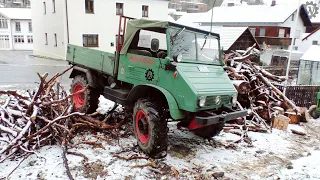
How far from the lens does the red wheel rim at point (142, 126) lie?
4.95 metres

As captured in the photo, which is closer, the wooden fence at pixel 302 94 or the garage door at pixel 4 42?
the wooden fence at pixel 302 94

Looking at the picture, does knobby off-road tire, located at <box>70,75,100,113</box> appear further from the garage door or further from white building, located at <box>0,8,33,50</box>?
the garage door

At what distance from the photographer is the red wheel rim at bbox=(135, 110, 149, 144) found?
4945mm

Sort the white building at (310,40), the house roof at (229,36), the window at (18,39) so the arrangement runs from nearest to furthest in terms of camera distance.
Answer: the house roof at (229,36), the white building at (310,40), the window at (18,39)

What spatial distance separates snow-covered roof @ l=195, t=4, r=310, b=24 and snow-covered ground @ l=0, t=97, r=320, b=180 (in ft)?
86.7

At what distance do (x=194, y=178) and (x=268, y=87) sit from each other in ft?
18.0

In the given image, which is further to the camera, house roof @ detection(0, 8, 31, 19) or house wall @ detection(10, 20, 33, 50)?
house wall @ detection(10, 20, 33, 50)

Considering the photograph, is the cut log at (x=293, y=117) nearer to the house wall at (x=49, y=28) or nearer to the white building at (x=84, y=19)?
the white building at (x=84, y=19)

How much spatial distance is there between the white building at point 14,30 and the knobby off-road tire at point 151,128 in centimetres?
3584

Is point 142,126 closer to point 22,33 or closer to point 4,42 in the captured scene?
point 22,33

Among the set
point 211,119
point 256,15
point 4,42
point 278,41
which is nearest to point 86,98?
point 211,119

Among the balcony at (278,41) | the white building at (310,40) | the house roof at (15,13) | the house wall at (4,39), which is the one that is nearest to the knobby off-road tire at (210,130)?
the balcony at (278,41)

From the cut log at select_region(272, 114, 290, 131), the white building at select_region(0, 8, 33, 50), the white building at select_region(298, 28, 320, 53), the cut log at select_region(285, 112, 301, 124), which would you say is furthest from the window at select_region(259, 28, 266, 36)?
the white building at select_region(0, 8, 33, 50)

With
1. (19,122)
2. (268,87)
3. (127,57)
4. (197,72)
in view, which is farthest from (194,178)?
(268,87)
